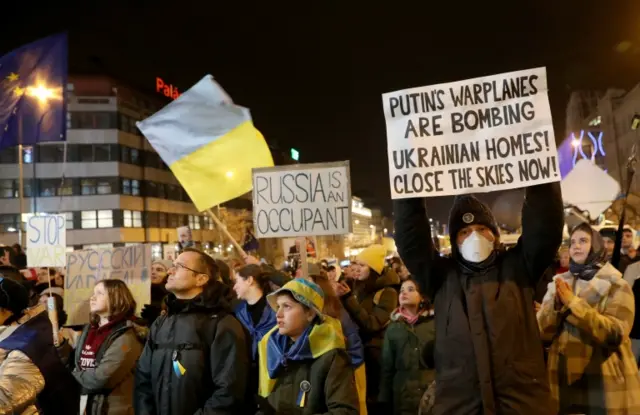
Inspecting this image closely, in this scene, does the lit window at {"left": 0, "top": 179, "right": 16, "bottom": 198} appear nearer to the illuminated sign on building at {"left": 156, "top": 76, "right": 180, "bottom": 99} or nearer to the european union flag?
the illuminated sign on building at {"left": 156, "top": 76, "right": 180, "bottom": 99}

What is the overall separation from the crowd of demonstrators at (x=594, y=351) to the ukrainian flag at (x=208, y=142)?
3.62m

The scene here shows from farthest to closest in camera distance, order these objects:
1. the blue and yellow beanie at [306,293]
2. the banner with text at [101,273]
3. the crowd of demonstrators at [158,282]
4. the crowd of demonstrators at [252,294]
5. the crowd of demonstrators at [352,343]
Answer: the crowd of demonstrators at [158,282]
the banner with text at [101,273]
the crowd of demonstrators at [252,294]
the crowd of demonstrators at [352,343]
the blue and yellow beanie at [306,293]

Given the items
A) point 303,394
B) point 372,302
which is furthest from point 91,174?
point 303,394

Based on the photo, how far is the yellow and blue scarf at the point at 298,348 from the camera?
360cm

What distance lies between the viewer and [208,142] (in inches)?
268

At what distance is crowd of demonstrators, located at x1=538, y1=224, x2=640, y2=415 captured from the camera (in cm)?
378

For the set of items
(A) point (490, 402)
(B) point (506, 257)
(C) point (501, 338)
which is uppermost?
(B) point (506, 257)

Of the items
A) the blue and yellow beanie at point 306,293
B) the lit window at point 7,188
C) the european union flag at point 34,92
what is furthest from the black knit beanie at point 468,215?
the lit window at point 7,188

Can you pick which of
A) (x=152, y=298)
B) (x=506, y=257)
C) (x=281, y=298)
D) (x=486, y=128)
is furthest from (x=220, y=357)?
(x=152, y=298)

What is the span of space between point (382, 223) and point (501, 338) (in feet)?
645

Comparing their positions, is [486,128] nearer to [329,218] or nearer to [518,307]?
[518,307]

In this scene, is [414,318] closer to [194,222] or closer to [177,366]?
[177,366]

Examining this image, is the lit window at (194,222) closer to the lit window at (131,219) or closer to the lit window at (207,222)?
the lit window at (207,222)

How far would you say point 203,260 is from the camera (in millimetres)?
4395
